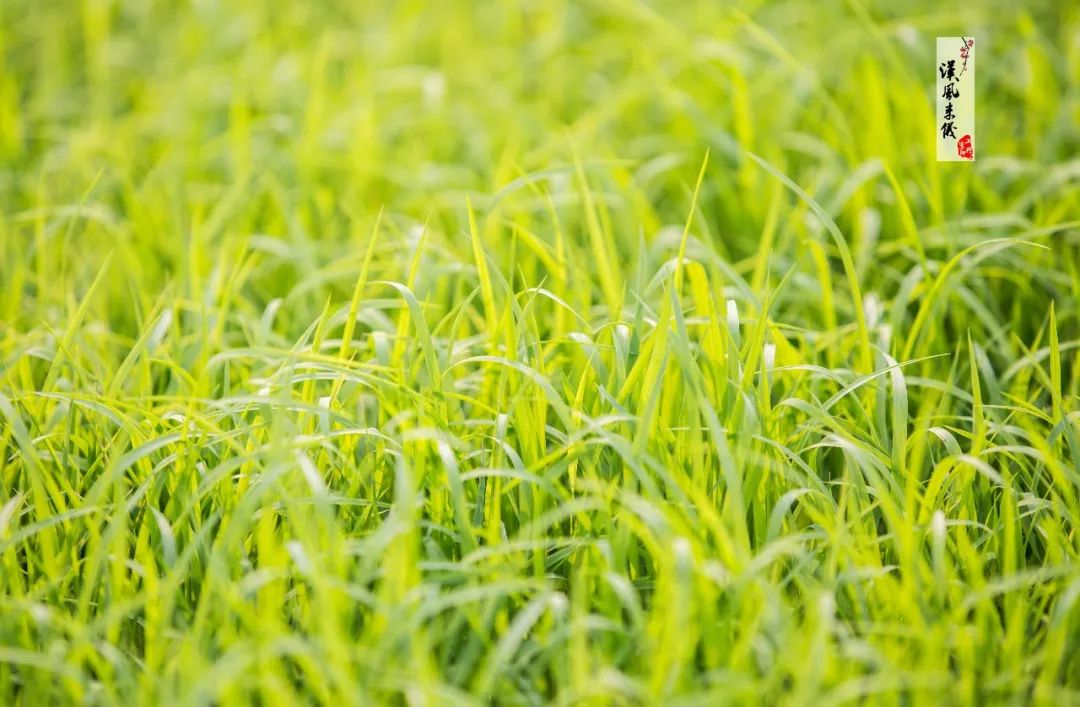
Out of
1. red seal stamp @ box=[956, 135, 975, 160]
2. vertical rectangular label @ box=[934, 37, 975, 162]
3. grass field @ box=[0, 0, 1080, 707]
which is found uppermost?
vertical rectangular label @ box=[934, 37, 975, 162]

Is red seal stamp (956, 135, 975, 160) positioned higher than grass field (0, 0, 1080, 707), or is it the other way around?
red seal stamp (956, 135, 975, 160)

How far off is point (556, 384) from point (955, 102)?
1280 mm

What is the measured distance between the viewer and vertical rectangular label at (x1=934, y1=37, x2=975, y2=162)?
8.13 ft

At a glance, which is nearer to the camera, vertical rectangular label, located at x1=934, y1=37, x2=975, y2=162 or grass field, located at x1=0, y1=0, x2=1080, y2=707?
grass field, located at x1=0, y1=0, x2=1080, y2=707

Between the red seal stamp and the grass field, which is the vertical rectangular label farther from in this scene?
the grass field

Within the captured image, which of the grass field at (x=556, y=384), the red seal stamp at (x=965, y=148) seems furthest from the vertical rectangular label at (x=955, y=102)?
the grass field at (x=556, y=384)

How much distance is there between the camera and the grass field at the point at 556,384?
1.51m

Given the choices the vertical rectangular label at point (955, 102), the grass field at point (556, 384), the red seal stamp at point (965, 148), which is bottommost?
the grass field at point (556, 384)

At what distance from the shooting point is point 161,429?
6.45 feet

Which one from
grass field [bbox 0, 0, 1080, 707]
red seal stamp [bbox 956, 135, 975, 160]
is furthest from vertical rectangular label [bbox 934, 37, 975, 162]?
grass field [bbox 0, 0, 1080, 707]

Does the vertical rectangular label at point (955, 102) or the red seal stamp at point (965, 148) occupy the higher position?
the vertical rectangular label at point (955, 102)

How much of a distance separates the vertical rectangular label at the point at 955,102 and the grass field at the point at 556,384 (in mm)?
101

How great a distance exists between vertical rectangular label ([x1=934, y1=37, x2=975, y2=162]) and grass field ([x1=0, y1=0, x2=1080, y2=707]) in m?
0.10

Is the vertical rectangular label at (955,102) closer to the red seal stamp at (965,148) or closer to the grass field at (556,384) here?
the red seal stamp at (965,148)
